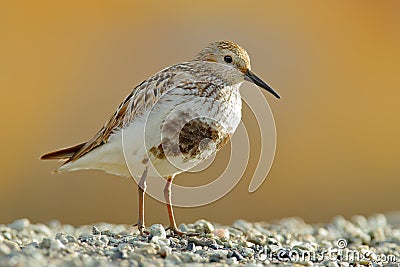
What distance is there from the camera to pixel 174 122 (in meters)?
6.22

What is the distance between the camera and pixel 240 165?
7391mm

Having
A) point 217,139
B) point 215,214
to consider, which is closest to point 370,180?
point 215,214

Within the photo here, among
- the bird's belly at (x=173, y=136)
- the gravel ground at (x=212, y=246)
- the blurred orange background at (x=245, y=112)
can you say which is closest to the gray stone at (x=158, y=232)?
the gravel ground at (x=212, y=246)

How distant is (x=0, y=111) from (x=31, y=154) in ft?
5.43

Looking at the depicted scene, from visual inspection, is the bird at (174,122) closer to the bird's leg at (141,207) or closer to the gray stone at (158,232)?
the bird's leg at (141,207)

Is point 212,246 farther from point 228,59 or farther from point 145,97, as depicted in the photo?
point 228,59

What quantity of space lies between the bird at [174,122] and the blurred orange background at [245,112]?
529cm

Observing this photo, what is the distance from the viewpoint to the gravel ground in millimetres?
5027

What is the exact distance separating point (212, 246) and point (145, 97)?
57.3 inches

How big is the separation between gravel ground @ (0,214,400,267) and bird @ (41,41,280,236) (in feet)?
1.58

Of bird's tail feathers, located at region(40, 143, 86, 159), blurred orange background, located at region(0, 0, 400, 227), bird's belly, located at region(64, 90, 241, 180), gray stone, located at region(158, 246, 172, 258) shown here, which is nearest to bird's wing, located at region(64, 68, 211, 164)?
bird's belly, located at region(64, 90, 241, 180)

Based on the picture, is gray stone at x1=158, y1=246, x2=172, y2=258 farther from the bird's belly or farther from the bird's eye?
the bird's eye

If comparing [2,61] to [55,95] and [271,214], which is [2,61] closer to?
[55,95]

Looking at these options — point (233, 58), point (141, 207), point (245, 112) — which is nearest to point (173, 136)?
point (141, 207)
